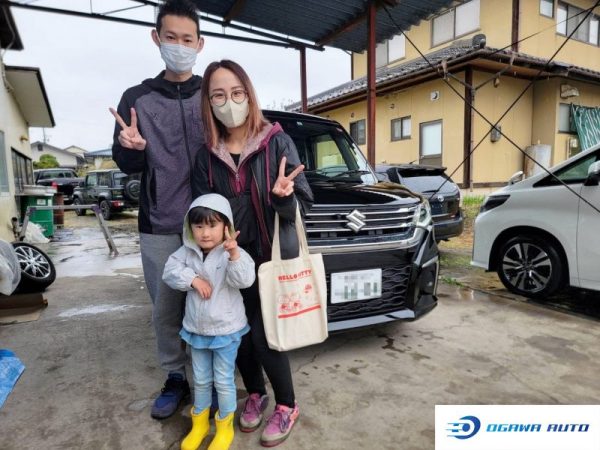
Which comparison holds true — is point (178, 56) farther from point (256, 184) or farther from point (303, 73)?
point (303, 73)

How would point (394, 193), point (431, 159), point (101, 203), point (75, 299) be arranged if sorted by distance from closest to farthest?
1. point (394, 193)
2. point (75, 299)
3. point (431, 159)
4. point (101, 203)

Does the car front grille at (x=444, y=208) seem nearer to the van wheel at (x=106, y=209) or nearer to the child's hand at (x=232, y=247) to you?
the child's hand at (x=232, y=247)

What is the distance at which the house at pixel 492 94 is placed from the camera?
10055mm

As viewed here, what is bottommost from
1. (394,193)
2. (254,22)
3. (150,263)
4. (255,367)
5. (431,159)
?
(255,367)

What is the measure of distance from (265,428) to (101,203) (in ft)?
47.3

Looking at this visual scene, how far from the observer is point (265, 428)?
1849 millimetres

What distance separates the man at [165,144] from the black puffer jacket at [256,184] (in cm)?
19

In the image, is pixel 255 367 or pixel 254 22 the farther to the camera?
pixel 254 22

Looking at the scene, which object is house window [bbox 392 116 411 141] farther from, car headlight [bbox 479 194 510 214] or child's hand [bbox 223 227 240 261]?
child's hand [bbox 223 227 240 261]

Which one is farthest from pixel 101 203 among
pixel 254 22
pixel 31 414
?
pixel 31 414

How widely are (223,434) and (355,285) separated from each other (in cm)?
112

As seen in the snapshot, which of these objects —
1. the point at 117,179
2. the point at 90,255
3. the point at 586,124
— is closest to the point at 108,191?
the point at 117,179

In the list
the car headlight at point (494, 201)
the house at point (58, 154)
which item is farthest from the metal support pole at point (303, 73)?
the house at point (58, 154)

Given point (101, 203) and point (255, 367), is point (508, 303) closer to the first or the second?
point (255, 367)
